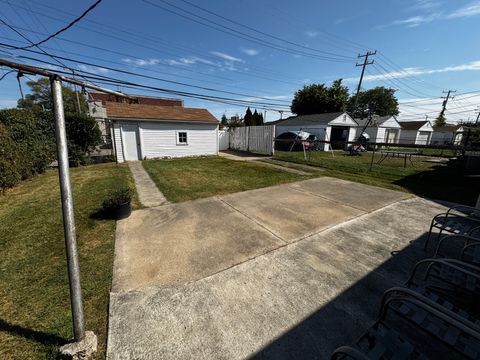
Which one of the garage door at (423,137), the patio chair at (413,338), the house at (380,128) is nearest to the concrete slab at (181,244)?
the patio chair at (413,338)

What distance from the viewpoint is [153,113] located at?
14.2 metres

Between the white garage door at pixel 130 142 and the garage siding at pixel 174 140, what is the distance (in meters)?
0.35

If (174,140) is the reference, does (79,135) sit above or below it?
above

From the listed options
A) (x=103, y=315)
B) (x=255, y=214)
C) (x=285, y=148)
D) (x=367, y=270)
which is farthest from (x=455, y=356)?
(x=285, y=148)

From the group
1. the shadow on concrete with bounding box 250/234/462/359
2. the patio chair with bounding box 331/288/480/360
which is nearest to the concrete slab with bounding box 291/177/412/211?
the shadow on concrete with bounding box 250/234/462/359

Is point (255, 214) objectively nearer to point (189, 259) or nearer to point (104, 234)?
point (189, 259)

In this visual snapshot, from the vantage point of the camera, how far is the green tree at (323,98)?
33.4m

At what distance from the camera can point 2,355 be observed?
5.88ft

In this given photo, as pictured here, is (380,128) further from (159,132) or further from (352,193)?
(159,132)

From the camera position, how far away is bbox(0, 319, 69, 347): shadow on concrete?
6.26 feet

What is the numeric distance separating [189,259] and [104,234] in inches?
74.7

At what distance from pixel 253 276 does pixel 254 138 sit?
15.0 m

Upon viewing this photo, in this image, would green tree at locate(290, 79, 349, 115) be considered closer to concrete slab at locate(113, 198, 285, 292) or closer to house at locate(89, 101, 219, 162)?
house at locate(89, 101, 219, 162)

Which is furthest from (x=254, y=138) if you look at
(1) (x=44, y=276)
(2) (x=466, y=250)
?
(1) (x=44, y=276)
